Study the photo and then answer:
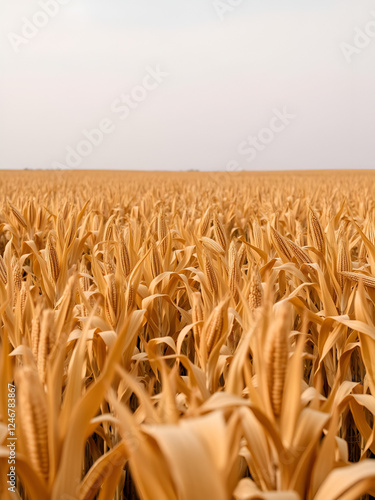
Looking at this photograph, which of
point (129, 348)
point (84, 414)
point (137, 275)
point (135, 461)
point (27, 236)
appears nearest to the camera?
point (135, 461)

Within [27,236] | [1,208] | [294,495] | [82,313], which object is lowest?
[294,495]

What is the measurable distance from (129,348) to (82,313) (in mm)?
272

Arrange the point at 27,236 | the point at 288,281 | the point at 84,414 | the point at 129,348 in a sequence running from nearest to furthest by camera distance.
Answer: the point at 84,414 → the point at 129,348 → the point at 288,281 → the point at 27,236

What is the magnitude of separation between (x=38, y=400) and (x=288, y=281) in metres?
1.77

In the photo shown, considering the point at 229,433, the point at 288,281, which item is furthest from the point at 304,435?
the point at 288,281

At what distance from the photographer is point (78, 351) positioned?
86cm

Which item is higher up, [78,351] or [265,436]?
[78,351]

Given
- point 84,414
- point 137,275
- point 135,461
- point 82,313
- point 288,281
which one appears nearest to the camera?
point 135,461

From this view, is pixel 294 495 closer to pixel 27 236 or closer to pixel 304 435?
pixel 304 435

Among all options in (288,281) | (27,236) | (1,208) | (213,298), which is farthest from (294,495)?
(1,208)

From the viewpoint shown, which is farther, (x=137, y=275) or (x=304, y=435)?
(x=137, y=275)

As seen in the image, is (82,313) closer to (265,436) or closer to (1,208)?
(265,436)

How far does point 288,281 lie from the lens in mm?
2275

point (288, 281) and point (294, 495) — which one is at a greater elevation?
point (288, 281)
